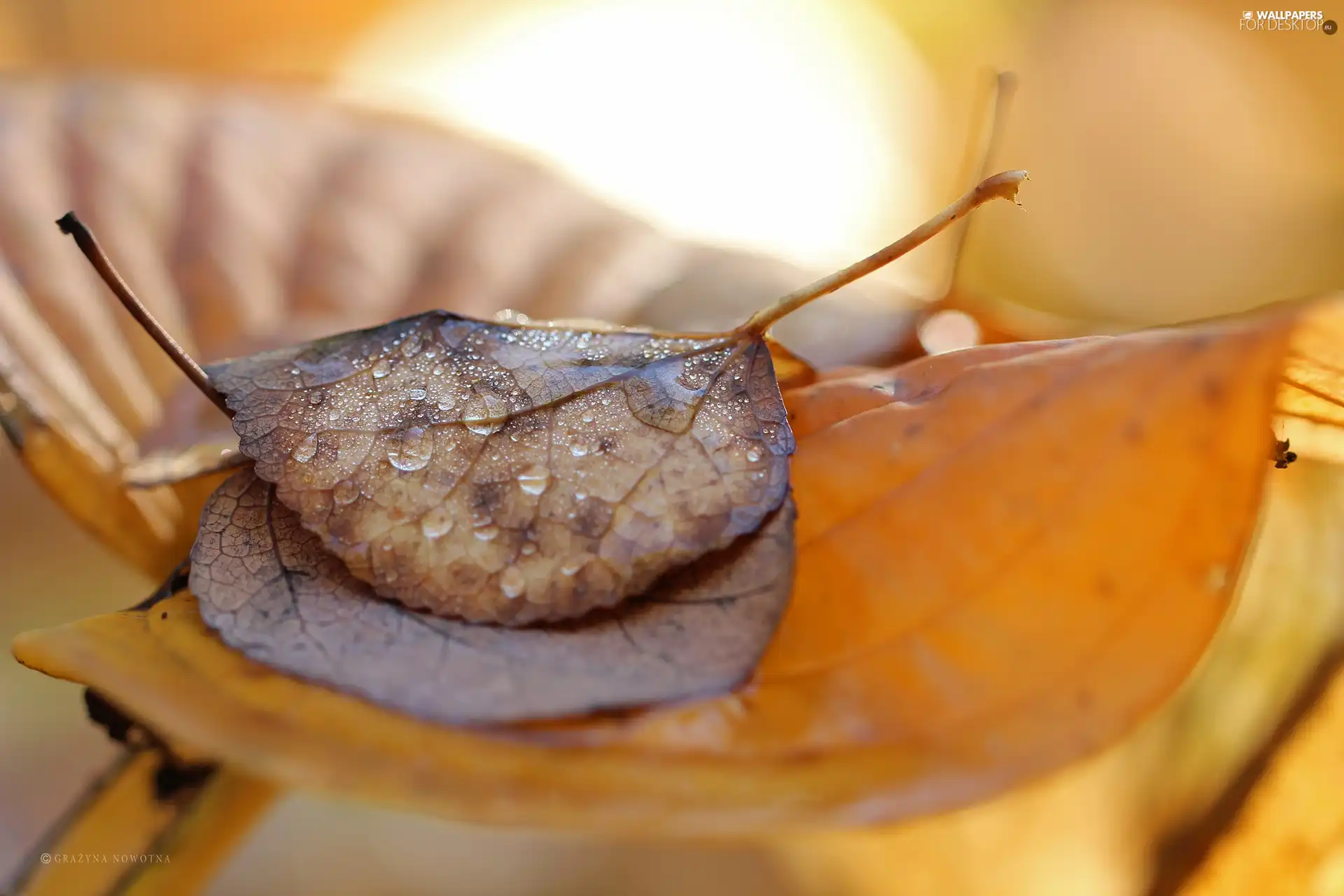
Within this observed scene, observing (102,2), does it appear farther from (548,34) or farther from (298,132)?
(298,132)

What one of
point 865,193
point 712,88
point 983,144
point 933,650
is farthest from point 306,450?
point 712,88

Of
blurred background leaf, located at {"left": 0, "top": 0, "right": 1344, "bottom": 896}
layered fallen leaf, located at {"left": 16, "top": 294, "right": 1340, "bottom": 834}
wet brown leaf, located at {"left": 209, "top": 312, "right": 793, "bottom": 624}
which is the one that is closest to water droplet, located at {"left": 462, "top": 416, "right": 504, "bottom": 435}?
wet brown leaf, located at {"left": 209, "top": 312, "right": 793, "bottom": 624}

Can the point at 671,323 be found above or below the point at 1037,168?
above

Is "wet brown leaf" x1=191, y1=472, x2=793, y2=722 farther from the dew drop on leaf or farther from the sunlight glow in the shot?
the sunlight glow

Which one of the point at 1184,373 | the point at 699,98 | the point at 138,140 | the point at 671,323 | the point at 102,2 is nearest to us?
the point at 1184,373

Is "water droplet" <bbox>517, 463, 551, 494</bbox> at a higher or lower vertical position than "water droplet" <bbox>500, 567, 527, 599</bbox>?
higher

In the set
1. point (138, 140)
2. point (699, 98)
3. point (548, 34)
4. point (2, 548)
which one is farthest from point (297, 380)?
point (548, 34)

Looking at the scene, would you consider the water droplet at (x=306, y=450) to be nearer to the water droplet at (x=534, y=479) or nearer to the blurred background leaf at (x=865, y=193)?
the water droplet at (x=534, y=479)

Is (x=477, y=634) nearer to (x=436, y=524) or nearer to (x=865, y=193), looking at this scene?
(x=436, y=524)
